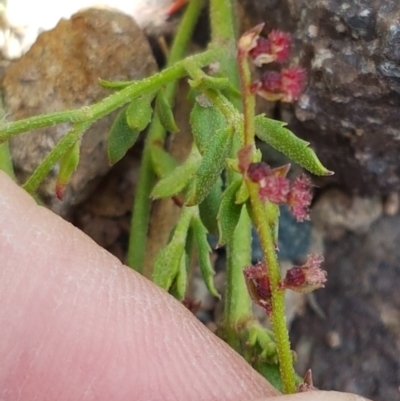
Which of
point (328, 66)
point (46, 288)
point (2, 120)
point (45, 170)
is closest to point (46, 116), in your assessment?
point (45, 170)

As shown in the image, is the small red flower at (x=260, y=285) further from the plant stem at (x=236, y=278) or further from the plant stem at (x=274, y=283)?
the plant stem at (x=236, y=278)

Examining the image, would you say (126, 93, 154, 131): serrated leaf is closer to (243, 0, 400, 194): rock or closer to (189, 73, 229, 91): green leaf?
(189, 73, 229, 91): green leaf

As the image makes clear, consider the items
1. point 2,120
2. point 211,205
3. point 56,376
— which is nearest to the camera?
point 56,376

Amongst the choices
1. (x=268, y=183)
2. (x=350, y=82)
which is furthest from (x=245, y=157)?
(x=350, y=82)

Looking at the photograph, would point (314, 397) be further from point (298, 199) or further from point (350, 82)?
point (350, 82)

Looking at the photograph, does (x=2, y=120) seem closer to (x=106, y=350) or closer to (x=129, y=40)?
(x=129, y=40)

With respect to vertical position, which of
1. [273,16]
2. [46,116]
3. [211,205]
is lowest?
[211,205]

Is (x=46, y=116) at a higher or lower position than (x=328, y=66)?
higher

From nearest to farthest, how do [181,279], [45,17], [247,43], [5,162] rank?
1. [247,43]
2. [181,279]
3. [5,162]
4. [45,17]
